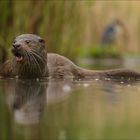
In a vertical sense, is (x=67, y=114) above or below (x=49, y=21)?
below

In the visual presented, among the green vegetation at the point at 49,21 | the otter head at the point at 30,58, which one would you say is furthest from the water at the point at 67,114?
the green vegetation at the point at 49,21

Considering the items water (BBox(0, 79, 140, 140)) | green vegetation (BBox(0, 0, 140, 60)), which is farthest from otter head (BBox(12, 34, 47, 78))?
green vegetation (BBox(0, 0, 140, 60))

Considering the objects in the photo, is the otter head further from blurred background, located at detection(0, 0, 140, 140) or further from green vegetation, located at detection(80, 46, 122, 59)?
green vegetation, located at detection(80, 46, 122, 59)

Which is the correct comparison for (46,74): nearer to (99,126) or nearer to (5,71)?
(5,71)

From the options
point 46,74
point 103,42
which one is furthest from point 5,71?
point 103,42

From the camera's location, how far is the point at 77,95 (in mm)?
4895

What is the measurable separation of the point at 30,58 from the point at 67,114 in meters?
3.25

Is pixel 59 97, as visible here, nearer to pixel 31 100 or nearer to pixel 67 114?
pixel 31 100

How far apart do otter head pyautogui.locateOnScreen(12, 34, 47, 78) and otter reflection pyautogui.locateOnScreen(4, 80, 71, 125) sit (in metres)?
0.86

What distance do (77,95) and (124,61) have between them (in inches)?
478

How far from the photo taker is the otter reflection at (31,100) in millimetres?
3440

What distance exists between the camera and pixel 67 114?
11.9 feet

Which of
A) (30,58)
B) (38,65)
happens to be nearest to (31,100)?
(30,58)

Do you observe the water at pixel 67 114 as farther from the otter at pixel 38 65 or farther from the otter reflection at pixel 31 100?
the otter at pixel 38 65
